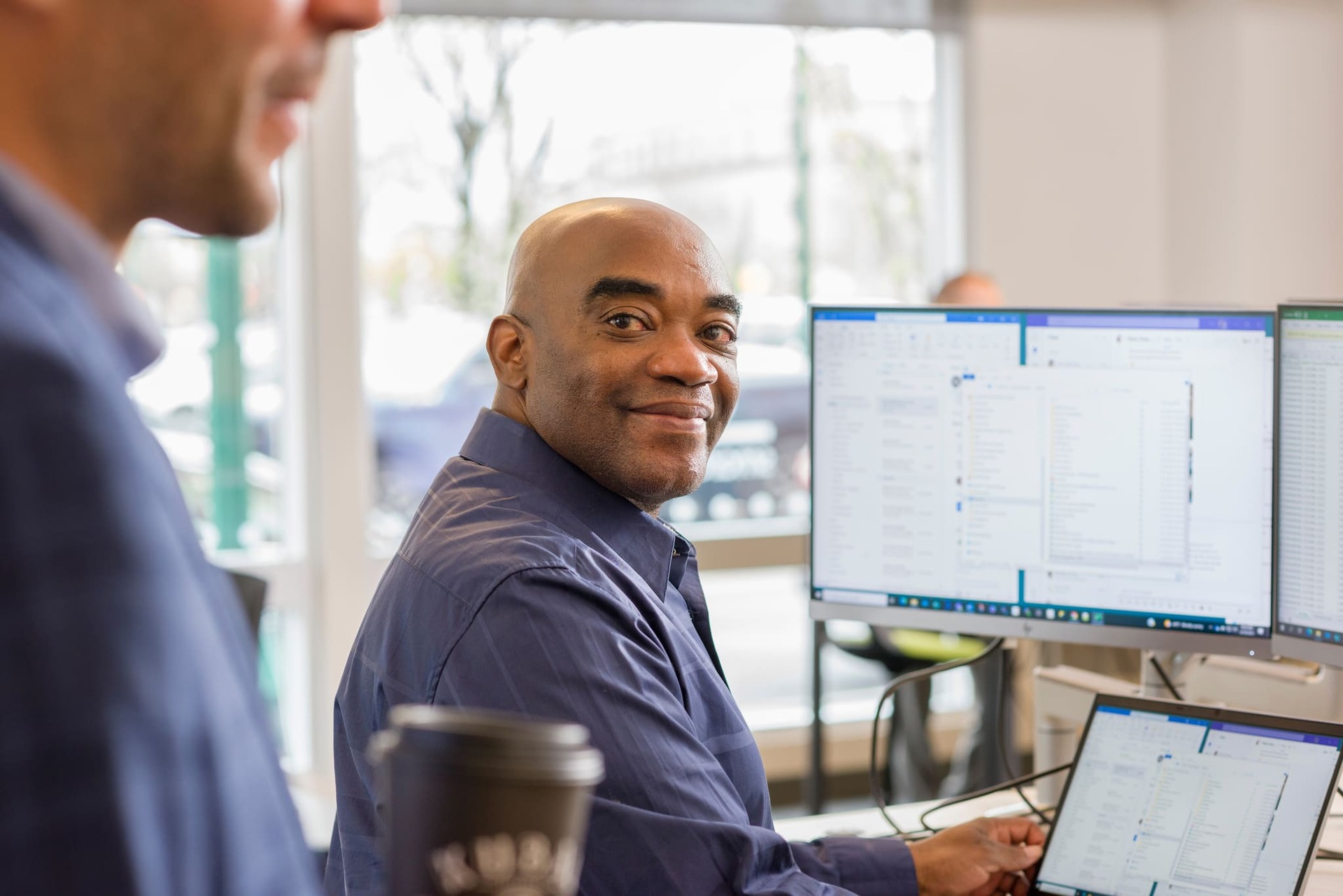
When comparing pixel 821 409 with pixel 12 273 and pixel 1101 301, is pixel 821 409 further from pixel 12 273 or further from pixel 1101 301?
pixel 1101 301

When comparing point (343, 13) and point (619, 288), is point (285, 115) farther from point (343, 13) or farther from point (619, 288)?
point (619, 288)

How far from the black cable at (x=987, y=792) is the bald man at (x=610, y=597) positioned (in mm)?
251

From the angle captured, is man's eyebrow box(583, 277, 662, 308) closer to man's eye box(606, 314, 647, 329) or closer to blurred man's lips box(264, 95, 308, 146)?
man's eye box(606, 314, 647, 329)

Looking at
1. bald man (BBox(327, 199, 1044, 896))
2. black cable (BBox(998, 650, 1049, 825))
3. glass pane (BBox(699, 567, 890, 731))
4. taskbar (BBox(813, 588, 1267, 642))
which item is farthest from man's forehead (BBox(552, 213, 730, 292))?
glass pane (BBox(699, 567, 890, 731))

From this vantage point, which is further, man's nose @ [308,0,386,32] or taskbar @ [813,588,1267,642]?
taskbar @ [813,588,1267,642]

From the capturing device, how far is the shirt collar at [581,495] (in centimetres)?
147

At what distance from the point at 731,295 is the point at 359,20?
1009mm

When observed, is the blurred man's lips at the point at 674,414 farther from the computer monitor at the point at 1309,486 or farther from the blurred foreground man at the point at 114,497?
the blurred foreground man at the point at 114,497

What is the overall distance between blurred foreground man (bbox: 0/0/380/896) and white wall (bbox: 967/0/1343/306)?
4.17 meters

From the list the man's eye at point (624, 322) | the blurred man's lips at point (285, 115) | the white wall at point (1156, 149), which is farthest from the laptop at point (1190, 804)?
the white wall at point (1156, 149)

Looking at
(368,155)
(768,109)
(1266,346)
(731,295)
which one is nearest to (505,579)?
(731,295)

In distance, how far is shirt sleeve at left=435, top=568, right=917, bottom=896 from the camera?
1.18m

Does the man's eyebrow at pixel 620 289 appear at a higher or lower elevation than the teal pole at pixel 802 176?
lower

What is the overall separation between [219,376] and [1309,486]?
10.4 feet
